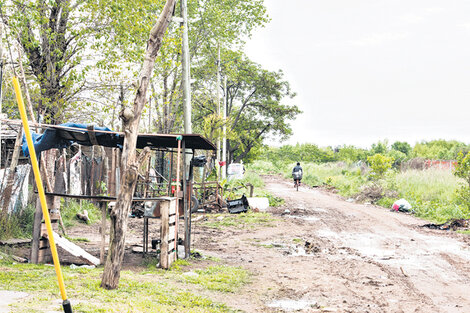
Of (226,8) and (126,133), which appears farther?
(226,8)

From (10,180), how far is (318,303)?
8.05 meters

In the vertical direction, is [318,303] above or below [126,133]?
below

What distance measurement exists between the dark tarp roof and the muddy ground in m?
2.57

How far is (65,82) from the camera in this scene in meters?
14.2

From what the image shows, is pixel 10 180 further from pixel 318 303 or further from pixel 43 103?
pixel 318 303

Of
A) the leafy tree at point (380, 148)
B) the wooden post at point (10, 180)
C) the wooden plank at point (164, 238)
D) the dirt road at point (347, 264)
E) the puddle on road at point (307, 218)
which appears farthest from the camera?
the leafy tree at point (380, 148)

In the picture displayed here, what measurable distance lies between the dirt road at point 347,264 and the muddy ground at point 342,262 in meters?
0.02

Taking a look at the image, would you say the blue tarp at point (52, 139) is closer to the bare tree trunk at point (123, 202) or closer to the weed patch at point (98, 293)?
the weed patch at point (98, 293)

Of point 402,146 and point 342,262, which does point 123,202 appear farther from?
point 402,146

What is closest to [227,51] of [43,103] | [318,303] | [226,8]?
[226,8]

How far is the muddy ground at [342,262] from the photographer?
709 cm

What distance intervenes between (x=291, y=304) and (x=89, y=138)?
5.47m

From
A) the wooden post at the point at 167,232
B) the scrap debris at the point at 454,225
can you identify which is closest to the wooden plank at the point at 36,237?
the wooden post at the point at 167,232

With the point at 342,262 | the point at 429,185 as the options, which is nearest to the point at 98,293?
the point at 342,262
